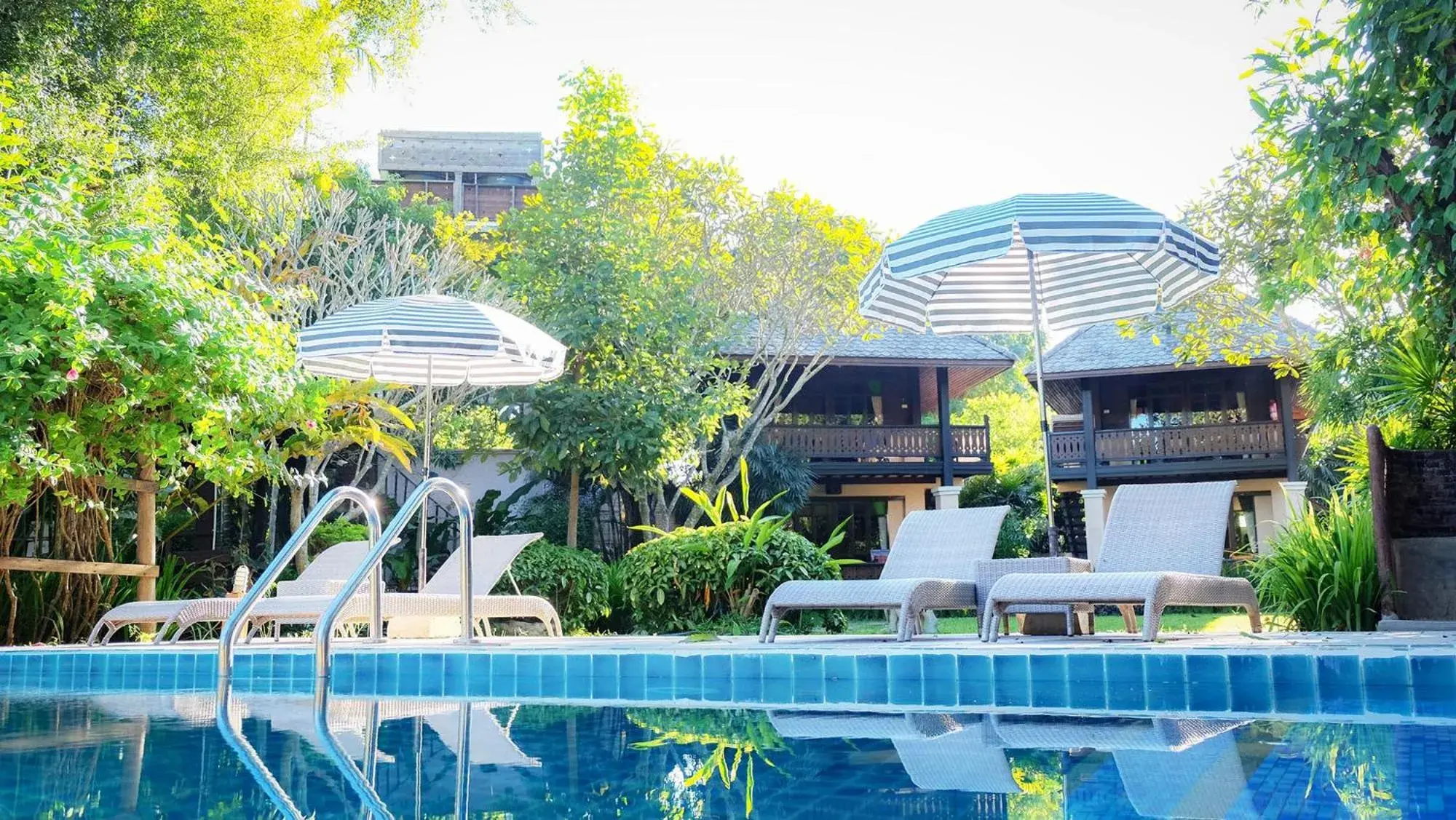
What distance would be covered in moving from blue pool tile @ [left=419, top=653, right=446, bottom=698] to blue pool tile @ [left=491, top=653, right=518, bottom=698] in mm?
269

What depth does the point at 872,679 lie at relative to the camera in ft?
17.2

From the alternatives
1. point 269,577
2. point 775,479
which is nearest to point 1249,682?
point 269,577

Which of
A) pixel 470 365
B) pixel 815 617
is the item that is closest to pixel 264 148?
pixel 470 365

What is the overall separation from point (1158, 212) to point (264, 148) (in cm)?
1059

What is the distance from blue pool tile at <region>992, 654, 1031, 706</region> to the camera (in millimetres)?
4965

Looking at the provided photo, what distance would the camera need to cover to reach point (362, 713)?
498 centimetres

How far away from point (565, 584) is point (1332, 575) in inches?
272

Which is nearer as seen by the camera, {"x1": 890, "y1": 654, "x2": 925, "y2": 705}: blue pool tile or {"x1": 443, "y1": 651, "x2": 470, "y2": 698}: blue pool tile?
{"x1": 890, "y1": 654, "x2": 925, "y2": 705}: blue pool tile

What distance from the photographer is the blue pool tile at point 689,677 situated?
18.3ft

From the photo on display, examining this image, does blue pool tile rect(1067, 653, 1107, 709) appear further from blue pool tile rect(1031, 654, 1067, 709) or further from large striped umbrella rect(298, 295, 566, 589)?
large striped umbrella rect(298, 295, 566, 589)

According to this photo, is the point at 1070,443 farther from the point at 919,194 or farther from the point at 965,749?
the point at 965,749

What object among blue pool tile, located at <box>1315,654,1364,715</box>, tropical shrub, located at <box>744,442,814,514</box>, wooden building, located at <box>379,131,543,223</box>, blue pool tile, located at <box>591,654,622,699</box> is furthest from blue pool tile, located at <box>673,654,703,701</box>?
wooden building, located at <box>379,131,543,223</box>

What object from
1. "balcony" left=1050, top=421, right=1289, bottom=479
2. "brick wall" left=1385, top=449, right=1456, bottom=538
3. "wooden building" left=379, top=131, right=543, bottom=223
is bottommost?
"brick wall" left=1385, top=449, right=1456, bottom=538

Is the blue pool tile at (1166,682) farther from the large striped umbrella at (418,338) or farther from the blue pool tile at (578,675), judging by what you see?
the large striped umbrella at (418,338)
